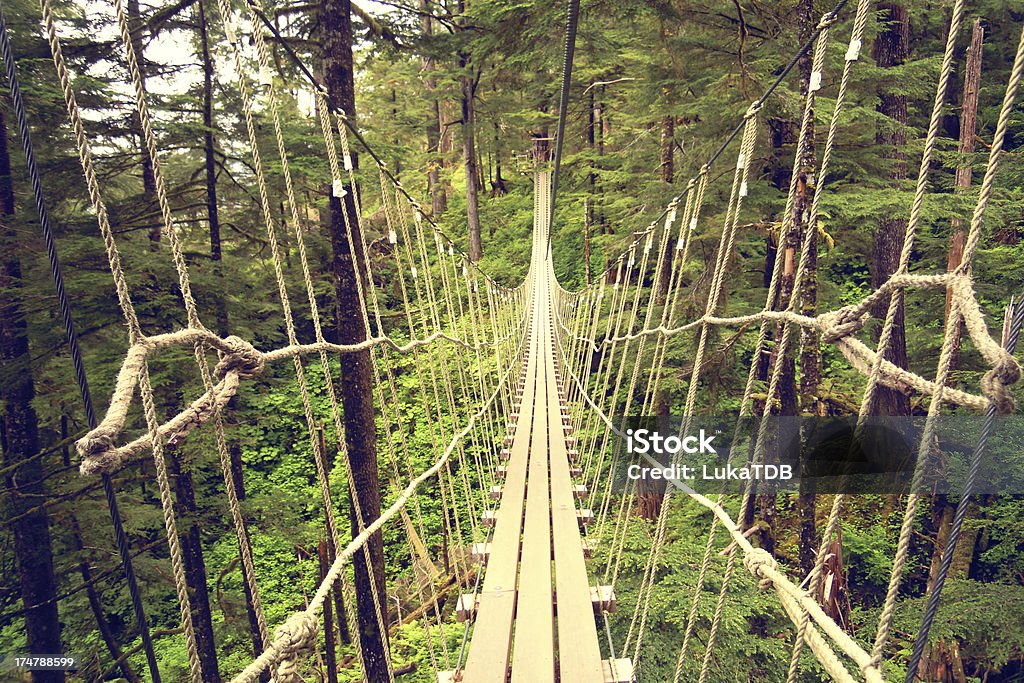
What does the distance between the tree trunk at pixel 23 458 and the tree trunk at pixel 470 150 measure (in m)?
5.72

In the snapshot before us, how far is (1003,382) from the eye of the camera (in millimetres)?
725

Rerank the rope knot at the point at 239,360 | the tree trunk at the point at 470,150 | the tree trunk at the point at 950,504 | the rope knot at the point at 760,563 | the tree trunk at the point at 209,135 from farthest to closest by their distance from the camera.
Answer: the tree trunk at the point at 470,150
the tree trunk at the point at 209,135
the tree trunk at the point at 950,504
the rope knot at the point at 760,563
the rope knot at the point at 239,360

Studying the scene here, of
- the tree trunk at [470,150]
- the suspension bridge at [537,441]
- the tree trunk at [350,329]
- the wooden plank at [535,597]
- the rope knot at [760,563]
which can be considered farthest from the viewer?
the tree trunk at [470,150]

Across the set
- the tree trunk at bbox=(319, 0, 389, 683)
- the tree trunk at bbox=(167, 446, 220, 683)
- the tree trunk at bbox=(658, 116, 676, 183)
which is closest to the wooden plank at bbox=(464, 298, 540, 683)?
the tree trunk at bbox=(319, 0, 389, 683)

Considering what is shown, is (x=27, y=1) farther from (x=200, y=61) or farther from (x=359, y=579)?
(x=359, y=579)

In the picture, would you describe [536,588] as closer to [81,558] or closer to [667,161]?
[81,558]

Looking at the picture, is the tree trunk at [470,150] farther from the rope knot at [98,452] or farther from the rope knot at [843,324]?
the rope knot at [98,452]

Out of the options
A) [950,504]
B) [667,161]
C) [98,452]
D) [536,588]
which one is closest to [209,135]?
[667,161]

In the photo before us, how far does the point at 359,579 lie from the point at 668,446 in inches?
131

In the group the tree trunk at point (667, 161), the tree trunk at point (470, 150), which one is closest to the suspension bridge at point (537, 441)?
the tree trunk at point (667, 161)

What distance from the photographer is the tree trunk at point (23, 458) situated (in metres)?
3.27

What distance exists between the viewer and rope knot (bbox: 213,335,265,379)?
3.61 feet

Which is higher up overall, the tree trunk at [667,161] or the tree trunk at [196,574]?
the tree trunk at [667,161]

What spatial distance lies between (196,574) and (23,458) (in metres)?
1.64
